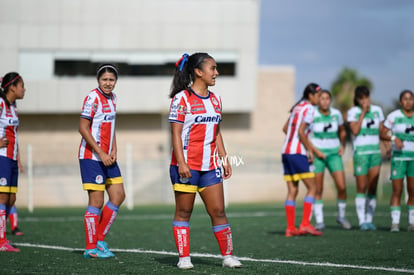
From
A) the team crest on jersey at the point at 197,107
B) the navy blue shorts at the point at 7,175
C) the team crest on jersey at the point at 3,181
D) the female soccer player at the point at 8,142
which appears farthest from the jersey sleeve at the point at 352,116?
the team crest on jersey at the point at 3,181

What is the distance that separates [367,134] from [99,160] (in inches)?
224

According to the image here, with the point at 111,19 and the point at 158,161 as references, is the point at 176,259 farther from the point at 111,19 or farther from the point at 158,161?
the point at 111,19

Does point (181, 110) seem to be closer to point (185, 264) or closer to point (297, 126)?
point (185, 264)

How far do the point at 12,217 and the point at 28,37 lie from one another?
31698 mm

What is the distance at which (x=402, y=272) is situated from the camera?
21.4 ft

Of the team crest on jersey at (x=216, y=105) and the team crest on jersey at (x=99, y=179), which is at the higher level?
the team crest on jersey at (x=216, y=105)

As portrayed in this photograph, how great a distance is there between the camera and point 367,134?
11656mm

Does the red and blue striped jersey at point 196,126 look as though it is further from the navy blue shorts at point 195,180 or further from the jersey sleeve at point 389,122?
the jersey sleeve at point 389,122

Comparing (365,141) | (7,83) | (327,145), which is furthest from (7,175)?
(365,141)

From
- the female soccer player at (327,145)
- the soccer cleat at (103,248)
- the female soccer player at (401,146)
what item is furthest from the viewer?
the female soccer player at (327,145)

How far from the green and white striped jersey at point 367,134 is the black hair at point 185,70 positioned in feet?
17.9

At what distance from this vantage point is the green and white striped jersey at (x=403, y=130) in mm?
11000

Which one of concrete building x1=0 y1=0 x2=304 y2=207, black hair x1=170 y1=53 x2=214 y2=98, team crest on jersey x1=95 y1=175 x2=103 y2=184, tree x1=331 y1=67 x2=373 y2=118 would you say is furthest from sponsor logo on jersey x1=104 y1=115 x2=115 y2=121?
tree x1=331 y1=67 x2=373 y2=118

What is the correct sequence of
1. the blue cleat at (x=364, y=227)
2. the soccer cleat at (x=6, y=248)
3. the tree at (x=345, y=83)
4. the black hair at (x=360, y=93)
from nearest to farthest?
the soccer cleat at (x=6, y=248)
the blue cleat at (x=364, y=227)
the black hair at (x=360, y=93)
the tree at (x=345, y=83)
